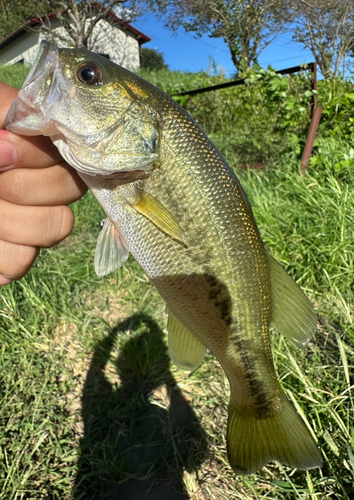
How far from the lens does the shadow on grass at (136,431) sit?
2119 mm

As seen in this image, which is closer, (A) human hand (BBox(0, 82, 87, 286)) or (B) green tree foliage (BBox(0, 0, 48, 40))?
(A) human hand (BBox(0, 82, 87, 286))

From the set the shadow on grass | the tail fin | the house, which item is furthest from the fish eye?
the house

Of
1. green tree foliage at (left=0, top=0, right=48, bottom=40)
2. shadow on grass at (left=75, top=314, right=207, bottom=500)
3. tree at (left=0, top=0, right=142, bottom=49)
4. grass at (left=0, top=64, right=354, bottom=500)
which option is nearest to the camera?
grass at (left=0, top=64, right=354, bottom=500)

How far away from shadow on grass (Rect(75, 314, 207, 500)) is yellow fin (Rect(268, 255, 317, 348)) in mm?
1238

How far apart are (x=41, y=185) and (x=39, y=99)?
286 mm

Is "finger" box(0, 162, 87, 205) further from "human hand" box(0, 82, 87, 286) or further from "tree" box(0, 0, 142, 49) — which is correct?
"tree" box(0, 0, 142, 49)

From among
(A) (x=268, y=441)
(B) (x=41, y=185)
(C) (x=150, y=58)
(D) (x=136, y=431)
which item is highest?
(C) (x=150, y=58)

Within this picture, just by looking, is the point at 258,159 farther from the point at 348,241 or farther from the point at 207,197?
the point at 207,197

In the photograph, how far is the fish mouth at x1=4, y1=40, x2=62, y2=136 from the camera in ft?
3.57

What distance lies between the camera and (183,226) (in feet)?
4.20

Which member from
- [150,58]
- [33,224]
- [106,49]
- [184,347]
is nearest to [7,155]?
[33,224]

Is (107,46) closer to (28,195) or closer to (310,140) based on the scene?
(310,140)

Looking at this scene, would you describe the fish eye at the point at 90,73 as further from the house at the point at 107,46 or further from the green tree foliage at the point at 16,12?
the house at the point at 107,46

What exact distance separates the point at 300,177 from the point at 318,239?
1.19 metres
